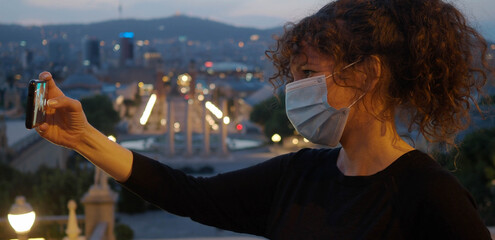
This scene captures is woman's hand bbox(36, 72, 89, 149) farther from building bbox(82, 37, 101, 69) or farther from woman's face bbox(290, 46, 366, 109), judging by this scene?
building bbox(82, 37, 101, 69)

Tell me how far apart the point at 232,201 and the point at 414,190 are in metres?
0.64

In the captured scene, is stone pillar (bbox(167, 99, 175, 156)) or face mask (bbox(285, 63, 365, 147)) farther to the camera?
stone pillar (bbox(167, 99, 175, 156))

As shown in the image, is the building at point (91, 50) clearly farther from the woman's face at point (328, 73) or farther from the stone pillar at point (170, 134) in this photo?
the woman's face at point (328, 73)

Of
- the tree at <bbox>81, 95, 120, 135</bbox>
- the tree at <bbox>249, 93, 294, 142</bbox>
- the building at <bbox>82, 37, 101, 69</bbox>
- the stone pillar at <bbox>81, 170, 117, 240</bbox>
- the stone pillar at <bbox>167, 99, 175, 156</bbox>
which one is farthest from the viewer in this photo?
the building at <bbox>82, 37, 101, 69</bbox>

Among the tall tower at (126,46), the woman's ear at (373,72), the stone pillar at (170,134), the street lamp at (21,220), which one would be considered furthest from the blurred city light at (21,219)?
the tall tower at (126,46)

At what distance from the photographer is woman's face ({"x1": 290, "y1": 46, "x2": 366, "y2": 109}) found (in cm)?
168

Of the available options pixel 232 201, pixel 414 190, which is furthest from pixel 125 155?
pixel 414 190

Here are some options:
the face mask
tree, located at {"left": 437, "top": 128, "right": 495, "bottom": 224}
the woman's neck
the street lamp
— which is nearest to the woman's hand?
the face mask

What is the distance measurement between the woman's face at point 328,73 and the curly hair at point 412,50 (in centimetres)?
2

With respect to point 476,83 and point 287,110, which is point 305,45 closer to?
point 287,110

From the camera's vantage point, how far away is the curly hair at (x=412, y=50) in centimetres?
157

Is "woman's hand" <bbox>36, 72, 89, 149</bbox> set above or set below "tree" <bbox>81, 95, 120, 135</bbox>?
above

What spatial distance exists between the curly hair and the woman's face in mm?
21

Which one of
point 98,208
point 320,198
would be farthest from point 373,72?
point 98,208
